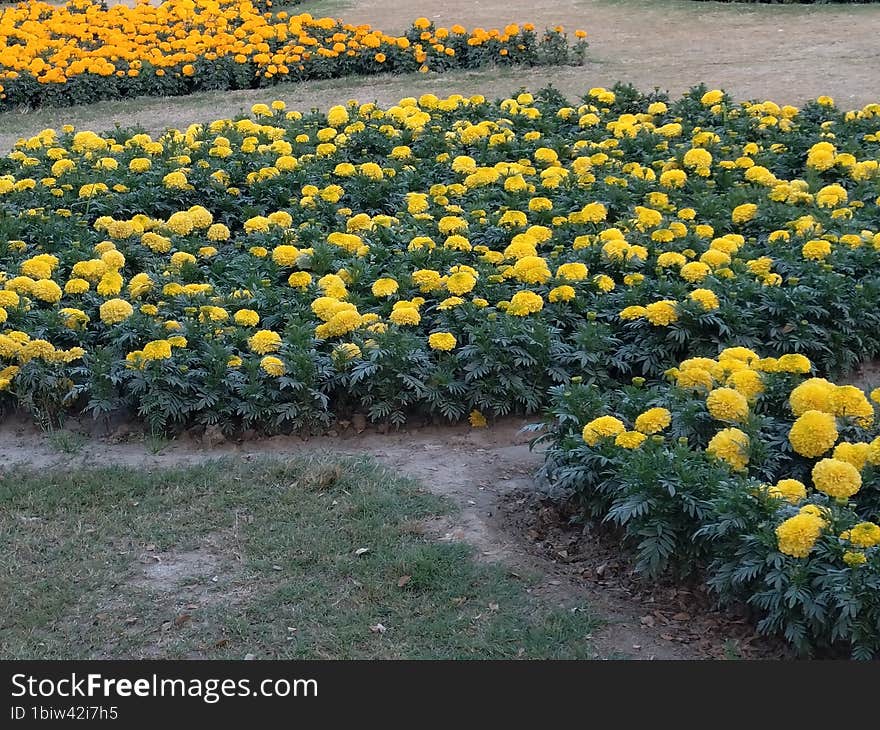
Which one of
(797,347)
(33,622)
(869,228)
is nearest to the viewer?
(33,622)

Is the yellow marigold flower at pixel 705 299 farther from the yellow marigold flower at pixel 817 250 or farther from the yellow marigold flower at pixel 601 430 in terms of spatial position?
the yellow marigold flower at pixel 601 430

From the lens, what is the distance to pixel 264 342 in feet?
18.1

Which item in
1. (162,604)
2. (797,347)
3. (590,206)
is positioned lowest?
(162,604)

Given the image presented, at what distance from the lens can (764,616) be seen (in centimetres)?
391

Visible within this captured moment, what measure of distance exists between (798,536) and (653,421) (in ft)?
2.90

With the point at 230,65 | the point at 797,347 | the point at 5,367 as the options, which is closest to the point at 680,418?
the point at 797,347

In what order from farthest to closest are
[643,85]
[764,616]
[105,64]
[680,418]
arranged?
1. [105,64]
2. [643,85]
3. [680,418]
4. [764,616]

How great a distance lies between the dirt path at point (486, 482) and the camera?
403 centimetres

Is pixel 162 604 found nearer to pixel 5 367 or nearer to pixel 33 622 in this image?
pixel 33 622

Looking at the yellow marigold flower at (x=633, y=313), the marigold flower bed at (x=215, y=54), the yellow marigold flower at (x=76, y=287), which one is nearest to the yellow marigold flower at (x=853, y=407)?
the yellow marigold flower at (x=633, y=313)

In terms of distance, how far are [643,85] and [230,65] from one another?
14.0 feet

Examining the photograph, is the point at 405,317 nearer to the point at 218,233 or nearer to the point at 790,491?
the point at 218,233

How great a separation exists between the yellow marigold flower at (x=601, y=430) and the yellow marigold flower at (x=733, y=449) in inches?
14.0

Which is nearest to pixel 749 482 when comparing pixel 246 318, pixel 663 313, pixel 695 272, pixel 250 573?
pixel 663 313
